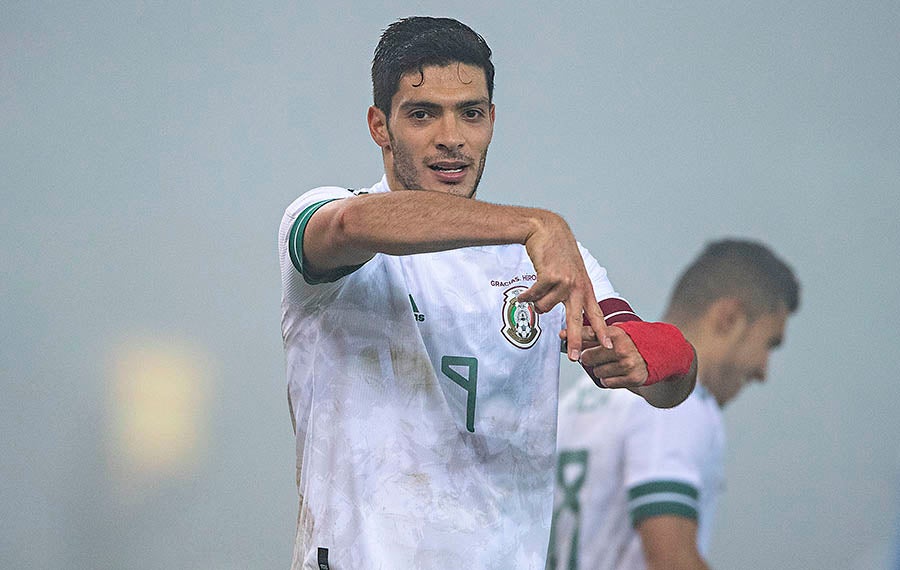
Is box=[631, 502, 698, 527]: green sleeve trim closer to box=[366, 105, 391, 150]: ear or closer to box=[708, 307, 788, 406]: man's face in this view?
box=[708, 307, 788, 406]: man's face

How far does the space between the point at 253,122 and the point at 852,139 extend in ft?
5.07

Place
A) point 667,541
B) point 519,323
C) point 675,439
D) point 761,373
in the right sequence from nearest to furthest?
1. point 519,323
2. point 667,541
3. point 675,439
4. point 761,373

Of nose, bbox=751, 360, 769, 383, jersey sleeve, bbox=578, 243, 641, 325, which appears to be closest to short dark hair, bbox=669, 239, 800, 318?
nose, bbox=751, 360, 769, 383

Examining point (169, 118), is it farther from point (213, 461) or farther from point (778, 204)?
point (778, 204)

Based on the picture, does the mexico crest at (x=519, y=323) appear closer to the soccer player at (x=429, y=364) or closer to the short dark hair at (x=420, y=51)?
the soccer player at (x=429, y=364)

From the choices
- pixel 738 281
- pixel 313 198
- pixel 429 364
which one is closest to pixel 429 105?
pixel 313 198

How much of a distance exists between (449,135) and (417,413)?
389 millimetres

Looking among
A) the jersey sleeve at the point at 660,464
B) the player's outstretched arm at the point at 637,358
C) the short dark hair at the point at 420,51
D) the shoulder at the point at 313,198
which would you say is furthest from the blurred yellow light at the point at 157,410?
the player's outstretched arm at the point at 637,358

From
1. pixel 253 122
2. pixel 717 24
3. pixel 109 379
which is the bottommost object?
pixel 109 379

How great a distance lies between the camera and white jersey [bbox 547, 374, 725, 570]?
2.21 meters

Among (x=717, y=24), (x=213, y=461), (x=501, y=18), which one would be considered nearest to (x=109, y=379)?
(x=213, y=461)

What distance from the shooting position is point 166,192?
2729mm

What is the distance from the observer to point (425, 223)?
114 cm

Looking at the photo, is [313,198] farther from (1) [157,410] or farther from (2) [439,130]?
(1) [157,410]
